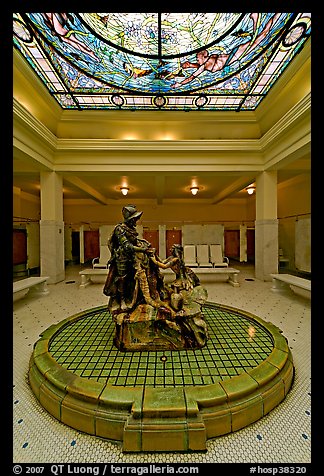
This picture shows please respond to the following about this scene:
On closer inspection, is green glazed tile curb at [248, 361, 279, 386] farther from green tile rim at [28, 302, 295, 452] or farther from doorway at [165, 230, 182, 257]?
doorway at [165, 230, 182, 257]

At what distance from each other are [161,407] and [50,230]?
6833 millimetres

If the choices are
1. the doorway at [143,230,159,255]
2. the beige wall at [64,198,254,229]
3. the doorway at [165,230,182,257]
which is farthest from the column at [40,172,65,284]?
the beige wall at [64,198,254,229]

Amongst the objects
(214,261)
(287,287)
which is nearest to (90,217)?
(214,261)

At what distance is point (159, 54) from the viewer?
14.8 feet

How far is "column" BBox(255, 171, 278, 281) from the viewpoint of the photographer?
7102 mm

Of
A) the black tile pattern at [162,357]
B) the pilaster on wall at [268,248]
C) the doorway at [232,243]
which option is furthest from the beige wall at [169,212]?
the black tile pattern at [162,357]

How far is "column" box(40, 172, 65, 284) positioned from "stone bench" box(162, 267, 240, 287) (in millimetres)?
3807

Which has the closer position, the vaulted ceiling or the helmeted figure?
the helmeted figure

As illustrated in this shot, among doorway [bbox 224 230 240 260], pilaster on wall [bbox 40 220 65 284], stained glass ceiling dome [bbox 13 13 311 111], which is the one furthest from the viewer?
doorway [bbox 224 230 240 260]

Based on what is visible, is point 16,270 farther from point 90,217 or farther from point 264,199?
point 264,199

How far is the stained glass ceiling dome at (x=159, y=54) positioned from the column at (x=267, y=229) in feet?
8.89

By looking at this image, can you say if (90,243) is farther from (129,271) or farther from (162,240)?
(129,271)

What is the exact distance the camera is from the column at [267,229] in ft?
23.3

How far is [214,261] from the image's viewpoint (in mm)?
8328
